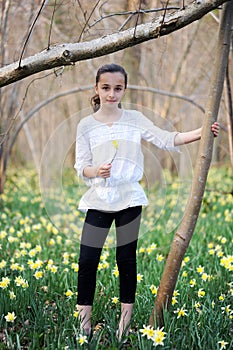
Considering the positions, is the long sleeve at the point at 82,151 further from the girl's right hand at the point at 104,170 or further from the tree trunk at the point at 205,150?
the tree trunk at the point at 205,150

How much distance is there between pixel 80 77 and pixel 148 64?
5.70 ft

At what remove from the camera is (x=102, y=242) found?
8.16 feet

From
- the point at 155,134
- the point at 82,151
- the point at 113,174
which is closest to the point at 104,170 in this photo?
the point at 113,174

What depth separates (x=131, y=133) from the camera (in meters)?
2.46

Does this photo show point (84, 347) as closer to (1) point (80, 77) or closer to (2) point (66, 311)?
(2) point (66, 311)

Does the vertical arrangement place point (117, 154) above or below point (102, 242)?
above

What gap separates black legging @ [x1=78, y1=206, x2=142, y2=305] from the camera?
96.5 inches

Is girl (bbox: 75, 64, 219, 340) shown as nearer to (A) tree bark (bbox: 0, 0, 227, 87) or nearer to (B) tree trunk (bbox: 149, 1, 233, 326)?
(B) tree trunk (bbox: 149, 1, 233, 326)

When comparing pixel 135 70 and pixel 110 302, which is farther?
pixel 135 70

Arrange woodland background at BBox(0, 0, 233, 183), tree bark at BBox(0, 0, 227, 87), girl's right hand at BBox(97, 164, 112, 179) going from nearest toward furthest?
tree bark at BBox(0, 0, 227, 87) → girl's right hand at BBox(97, 164, 112, 179) → woodland background at BBox(0, 0, 233, 183)

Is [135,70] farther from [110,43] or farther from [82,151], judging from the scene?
[110,43]

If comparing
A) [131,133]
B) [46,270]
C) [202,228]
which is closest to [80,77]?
[202,228]

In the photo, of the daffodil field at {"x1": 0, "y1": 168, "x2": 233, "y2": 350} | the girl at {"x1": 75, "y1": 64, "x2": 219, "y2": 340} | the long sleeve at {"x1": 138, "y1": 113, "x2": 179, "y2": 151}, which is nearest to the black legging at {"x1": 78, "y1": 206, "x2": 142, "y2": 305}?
the girl at {"x1": 75, "y1": 64, "x2": 219, "y2": 340}

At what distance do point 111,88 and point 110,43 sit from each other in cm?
27
